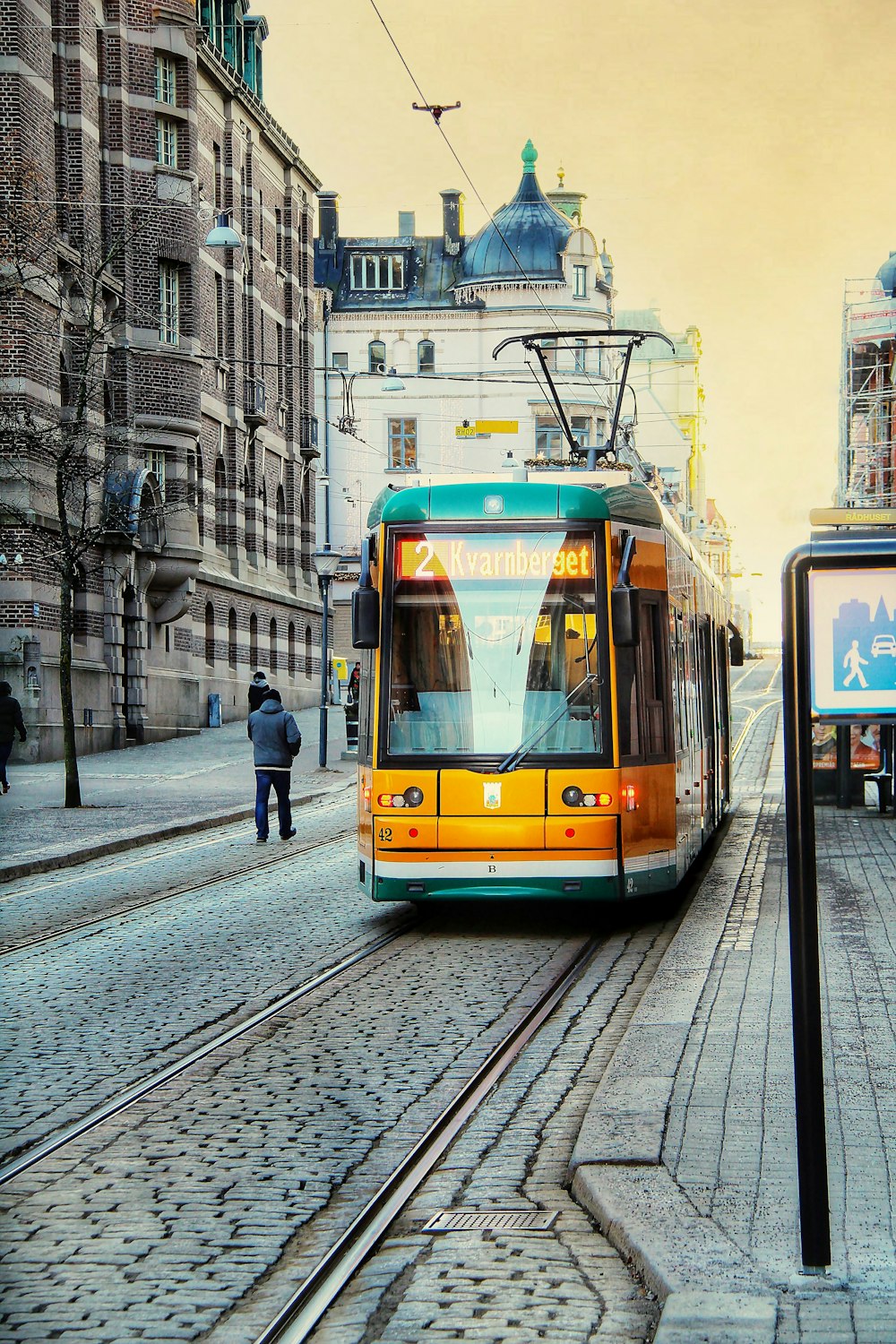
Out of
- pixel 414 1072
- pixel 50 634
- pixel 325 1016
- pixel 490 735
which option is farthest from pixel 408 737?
pixel 50 634

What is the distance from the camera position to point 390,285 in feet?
251

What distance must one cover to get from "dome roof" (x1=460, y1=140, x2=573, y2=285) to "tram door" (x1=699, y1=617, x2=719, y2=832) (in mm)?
56020

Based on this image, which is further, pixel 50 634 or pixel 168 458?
pixel 168 458

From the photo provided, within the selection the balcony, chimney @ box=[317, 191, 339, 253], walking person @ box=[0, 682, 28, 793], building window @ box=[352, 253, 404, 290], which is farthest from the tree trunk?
chimney @ box=[317, 191, 339, 253]

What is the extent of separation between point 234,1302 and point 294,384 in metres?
54.5

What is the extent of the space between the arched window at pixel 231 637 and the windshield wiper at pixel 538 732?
37569 millimetres

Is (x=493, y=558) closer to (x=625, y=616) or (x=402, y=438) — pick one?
(x=625, y=616)

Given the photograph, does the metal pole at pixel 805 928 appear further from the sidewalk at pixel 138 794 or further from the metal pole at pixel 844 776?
the metal pole at pixel 844 776

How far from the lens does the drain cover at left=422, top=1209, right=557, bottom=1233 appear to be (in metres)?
5.77

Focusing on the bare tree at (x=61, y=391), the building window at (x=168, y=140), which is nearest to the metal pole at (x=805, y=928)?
the bare tree at (x=61, y=391)

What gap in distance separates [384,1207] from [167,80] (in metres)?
41.5

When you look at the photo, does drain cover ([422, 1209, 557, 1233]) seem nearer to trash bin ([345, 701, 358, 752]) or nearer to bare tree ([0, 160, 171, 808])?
bare tree ([0, 160, 171, 808])

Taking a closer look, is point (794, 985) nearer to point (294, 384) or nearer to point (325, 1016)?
point (325, 1016)

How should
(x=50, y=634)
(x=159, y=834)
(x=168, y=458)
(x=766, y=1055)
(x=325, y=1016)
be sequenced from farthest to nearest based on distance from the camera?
(x=168, y=458), (x=50, y=634), (x=159, y=834), (x=325, y=1016), (x=766, y=1055)
